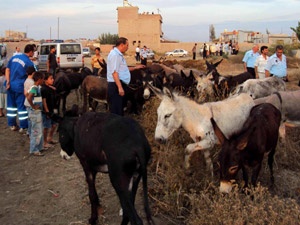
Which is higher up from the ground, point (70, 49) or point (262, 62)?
point (70, 49)

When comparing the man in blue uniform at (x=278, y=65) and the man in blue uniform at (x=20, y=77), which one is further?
the man in blue uniform at (x=278, y=65)

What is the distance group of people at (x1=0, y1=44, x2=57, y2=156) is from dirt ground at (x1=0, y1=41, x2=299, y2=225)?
44 cm

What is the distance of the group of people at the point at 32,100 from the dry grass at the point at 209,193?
6.82 feet

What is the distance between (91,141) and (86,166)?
40 cm

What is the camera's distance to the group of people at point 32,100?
730 cm

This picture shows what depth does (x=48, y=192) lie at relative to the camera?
5688 millimetres

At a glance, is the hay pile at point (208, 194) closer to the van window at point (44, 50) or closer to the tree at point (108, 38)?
the van window at point (44, 50)

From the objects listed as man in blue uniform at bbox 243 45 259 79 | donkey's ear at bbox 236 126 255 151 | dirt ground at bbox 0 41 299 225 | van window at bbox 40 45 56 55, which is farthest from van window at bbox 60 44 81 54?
donkey's ear at bbox 236 126 255 151

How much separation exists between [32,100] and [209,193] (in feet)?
13.9

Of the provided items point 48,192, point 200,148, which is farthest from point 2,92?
point 200,148

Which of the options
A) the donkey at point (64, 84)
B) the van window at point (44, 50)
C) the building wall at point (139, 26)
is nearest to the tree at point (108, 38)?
the building wall at point (139, 26)

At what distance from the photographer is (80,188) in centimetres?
571

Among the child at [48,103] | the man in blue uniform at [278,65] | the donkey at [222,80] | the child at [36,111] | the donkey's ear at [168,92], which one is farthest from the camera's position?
the donkey at [222,80]

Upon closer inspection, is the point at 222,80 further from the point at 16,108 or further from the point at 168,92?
the point at 16,108
